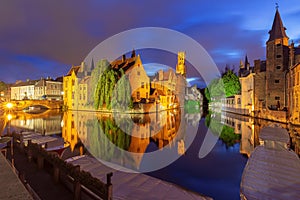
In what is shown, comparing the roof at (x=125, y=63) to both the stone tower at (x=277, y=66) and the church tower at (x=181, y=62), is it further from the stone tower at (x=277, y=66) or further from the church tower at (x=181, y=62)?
the church tower at (x=181, y=62)

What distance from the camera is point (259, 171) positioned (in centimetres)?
686

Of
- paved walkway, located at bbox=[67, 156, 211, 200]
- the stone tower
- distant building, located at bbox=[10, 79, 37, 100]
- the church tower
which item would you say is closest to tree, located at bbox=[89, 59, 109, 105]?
the stone tower

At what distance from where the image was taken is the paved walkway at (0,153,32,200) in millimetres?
1887

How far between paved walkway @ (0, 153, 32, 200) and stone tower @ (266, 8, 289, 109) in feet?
131

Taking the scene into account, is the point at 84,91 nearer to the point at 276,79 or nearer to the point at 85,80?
the point at 85,80

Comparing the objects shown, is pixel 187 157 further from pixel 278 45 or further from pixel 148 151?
pixel 278 45

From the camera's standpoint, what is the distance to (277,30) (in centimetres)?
3603

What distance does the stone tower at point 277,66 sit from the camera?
33.7m

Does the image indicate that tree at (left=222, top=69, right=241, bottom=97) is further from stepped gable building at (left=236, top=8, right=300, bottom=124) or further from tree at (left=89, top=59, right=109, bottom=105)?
tree at (left=89, top=59, right=109, bottom=105)

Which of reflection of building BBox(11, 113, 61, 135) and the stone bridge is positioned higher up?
the stone bridge

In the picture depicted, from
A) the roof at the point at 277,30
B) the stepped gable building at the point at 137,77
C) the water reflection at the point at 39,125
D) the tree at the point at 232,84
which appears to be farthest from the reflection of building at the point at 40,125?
the tree at the point at 232,84

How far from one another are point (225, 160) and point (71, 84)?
189ft

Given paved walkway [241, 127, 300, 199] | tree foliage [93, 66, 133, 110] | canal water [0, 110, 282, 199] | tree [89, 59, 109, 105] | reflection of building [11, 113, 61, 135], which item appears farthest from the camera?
tree [89, 59, 109, 105]

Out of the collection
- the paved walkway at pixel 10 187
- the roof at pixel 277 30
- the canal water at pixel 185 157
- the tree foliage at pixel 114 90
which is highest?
the roof at pixel 277 30
